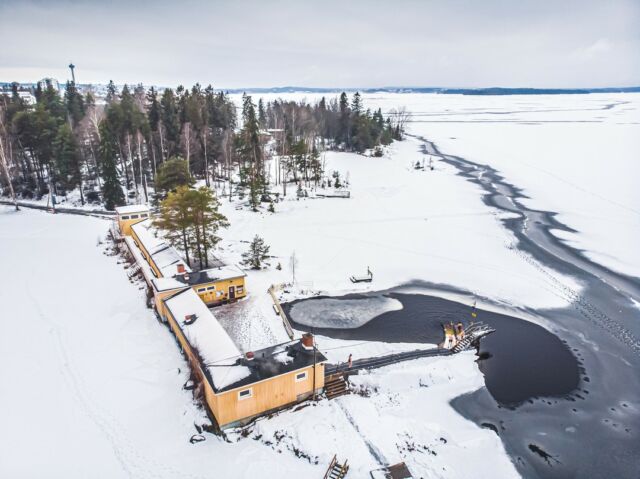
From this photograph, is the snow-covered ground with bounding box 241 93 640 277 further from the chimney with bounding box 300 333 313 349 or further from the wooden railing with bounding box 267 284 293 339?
the chimney with bounding box 300 333 313 349

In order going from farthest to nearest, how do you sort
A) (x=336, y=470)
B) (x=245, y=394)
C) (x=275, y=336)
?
(x=275, y=336) < (x=245, y=394) < (x=336, y=470)

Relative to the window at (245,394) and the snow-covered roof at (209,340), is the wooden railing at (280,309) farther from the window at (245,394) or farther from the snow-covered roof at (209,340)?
the window at (245,394)

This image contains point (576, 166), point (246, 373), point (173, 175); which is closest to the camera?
point (246, 373)

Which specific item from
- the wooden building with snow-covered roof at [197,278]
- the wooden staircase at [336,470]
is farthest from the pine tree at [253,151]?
the wooden staircase at [336,470]

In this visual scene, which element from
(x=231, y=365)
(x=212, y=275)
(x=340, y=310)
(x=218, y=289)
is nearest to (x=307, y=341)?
A: (x=231, y=365)

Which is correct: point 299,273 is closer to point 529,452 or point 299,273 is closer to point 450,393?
point 450,393

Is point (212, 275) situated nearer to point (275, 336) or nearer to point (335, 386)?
point (275, 336)
